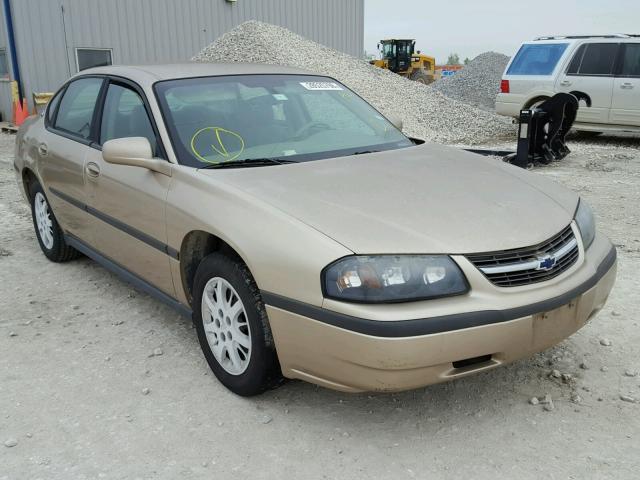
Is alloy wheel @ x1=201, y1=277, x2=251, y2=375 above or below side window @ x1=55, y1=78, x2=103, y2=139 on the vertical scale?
below

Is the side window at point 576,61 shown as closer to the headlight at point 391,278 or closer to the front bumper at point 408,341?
the front bumper at point 408,341

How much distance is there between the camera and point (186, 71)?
387 centimetres

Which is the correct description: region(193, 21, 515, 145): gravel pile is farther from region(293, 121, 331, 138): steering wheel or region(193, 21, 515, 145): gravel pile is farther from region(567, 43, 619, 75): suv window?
region(293, 121, 331, 138): steering wheel

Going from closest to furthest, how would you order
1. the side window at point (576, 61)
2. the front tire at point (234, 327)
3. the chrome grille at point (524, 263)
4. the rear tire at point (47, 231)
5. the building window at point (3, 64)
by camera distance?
1. the chrome grille at point (524, 263)
2. the front tire at point (234, 327)
3. the rear tire at point (47, 231)
4. the side window at point (576, 61)
5. the building window at point (3, 64)

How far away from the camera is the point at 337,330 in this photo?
7.96 feet

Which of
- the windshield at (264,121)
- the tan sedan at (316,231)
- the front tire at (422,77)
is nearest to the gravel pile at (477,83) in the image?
the front tire at (422,77)

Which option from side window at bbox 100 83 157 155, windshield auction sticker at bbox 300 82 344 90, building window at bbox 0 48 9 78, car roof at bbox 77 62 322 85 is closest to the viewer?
side window at bbox 100 83 157 155

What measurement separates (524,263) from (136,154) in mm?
1988

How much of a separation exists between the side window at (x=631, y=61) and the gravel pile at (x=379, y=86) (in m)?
2.71

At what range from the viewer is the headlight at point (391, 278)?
2416mm

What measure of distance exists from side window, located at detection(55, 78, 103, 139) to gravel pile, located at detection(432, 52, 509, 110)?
1605cm

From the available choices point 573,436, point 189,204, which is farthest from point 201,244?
point 573,436

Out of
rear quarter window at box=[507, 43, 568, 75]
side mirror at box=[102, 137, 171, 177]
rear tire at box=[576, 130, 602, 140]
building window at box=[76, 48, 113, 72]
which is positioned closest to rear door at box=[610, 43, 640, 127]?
rear quarter window at box=[507, 43, 568, 75]

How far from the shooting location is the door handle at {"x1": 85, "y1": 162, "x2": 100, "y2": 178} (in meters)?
3.88
